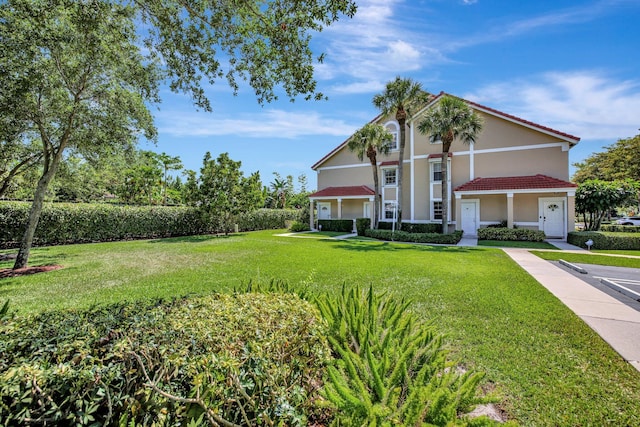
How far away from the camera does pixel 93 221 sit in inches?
660

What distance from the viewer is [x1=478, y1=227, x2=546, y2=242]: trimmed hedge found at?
17594 millimetres

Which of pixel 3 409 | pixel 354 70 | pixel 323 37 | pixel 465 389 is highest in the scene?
pixel 354 70

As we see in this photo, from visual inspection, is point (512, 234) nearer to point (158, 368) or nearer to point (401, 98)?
point (401, 98)

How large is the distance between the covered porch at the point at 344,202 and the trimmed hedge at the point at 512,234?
894 centimetres

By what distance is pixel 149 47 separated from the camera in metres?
6.37

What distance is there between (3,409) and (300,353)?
5.71ft

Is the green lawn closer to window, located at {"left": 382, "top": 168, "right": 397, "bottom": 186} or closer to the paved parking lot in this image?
the paved parking lot

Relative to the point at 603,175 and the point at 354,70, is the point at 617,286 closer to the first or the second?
the point at 354,70

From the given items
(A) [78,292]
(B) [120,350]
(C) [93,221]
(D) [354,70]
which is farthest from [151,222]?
(B) [120,350]

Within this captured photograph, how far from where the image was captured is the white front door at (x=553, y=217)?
62.4 ft

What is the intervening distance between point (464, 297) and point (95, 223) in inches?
778

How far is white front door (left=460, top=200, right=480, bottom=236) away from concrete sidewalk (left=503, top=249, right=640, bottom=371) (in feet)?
44.3

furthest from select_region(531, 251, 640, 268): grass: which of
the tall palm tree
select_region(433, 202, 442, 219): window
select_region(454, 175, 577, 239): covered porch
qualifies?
select_region(433, 202, 442, 219): window

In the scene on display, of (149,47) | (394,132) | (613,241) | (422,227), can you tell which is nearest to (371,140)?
(394,132)
